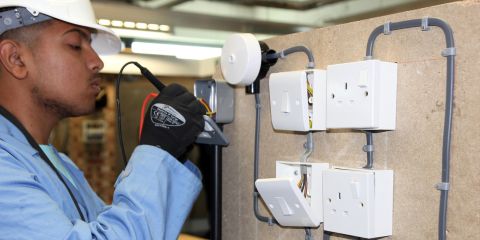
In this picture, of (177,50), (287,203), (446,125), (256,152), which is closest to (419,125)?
(446,125)

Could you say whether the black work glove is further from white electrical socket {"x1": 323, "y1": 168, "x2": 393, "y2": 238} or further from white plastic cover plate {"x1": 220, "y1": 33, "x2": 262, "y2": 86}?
white electrical socket {"x1": 323, "y1": 168, "x2": 393, "y2": 238}

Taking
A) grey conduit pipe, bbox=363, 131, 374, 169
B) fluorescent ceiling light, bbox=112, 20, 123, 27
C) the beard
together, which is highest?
fluorescent ceiling light, bbox=112, 20, 123, 27

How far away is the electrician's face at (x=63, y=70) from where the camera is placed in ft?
3.03

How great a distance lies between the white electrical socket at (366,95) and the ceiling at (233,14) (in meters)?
2.04

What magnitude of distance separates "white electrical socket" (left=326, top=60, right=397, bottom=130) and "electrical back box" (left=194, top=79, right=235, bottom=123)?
347 millimetres

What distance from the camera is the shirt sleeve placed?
2.50 feet

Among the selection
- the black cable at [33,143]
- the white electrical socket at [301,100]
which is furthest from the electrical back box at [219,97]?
the black cable at [33,143]

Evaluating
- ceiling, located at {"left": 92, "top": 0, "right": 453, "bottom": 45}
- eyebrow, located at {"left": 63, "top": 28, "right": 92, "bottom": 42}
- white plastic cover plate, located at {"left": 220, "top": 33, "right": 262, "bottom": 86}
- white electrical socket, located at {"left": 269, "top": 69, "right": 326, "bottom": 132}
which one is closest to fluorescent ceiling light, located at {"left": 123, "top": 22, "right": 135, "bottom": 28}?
ceiling, located at {"left": 92, "top": 0, "right": 453, "bottom": 45}

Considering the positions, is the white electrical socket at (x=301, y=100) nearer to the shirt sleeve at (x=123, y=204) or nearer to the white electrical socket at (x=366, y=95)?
the white electrical socket at (x=366, y=95)

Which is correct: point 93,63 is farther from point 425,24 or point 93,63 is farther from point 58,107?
point 425,24

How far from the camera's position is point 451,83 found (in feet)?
2.10

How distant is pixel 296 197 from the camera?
820mm

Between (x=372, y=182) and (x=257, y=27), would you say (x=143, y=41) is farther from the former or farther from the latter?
(x=372, y=182)

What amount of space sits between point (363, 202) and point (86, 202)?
0.61 metres
